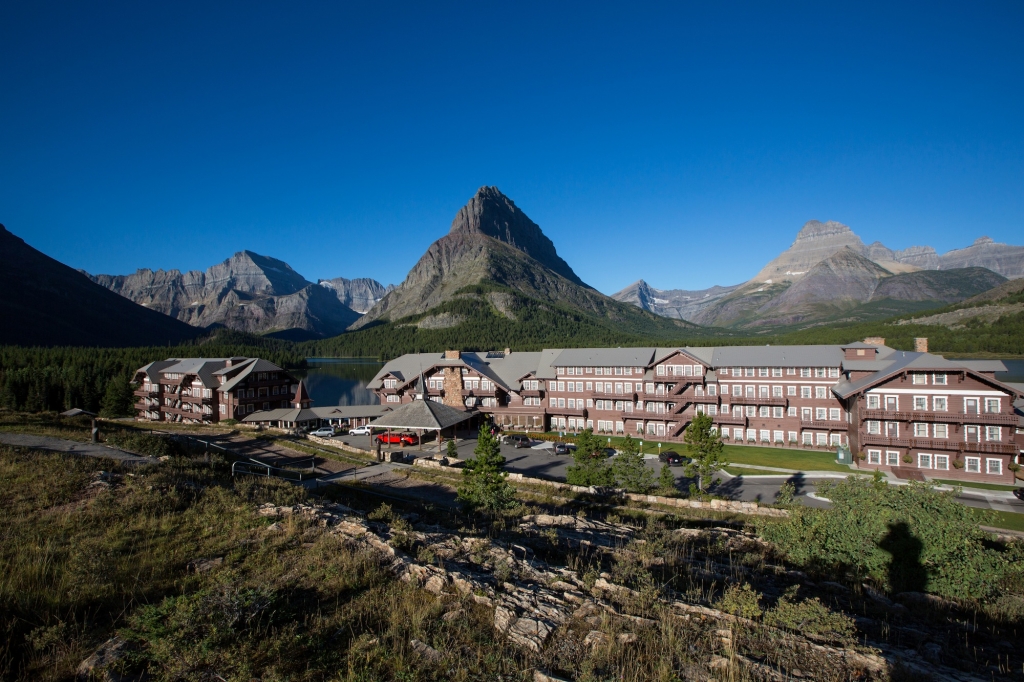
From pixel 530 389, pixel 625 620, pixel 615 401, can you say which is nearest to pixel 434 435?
pixel 530 389

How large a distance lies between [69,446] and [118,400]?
70982mm

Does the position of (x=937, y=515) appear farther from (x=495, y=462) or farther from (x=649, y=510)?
(x=495, y=462)

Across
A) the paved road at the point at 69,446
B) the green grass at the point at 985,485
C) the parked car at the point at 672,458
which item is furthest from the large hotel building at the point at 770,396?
the paved road at the point at 69,446

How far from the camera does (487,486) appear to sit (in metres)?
Answer: 26.4

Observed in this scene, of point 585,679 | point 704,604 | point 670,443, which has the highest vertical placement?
point 585,679

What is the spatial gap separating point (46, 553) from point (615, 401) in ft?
188

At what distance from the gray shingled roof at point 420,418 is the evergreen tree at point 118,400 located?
62535 mm

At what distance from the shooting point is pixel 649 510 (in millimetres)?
28906

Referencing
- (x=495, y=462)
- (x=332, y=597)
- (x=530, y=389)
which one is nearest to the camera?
(x=332, y=597)

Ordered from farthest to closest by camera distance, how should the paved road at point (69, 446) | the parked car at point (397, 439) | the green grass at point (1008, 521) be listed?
the parked car at point (397, 439) → the green grass at point (1008, 521) → the paved road at point (69, 446)

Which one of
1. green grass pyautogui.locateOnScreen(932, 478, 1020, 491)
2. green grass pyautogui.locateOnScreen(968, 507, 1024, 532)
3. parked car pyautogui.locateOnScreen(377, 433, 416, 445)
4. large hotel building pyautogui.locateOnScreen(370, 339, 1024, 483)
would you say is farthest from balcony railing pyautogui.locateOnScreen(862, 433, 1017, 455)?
parked car pyautogui.locateOnScreen(377, 433, 416, 445)

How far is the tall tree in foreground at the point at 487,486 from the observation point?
24453mm

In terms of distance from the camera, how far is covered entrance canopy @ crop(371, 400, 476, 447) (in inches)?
2037

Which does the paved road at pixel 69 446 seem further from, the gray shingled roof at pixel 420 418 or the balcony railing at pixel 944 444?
the balcony railing at pixel 944 444
